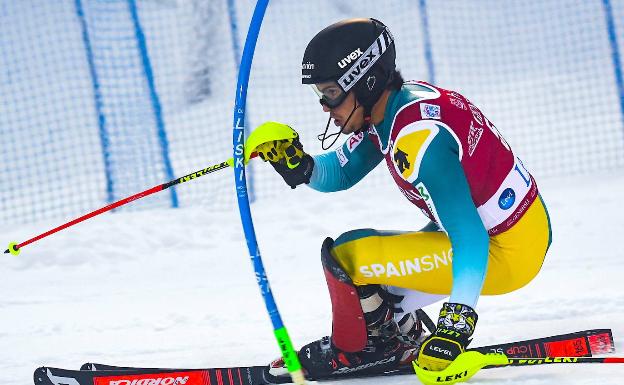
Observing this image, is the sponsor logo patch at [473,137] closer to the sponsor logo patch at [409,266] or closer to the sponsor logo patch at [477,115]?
the sponsor logo patch at [477,115]

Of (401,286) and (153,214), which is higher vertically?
(153,214)

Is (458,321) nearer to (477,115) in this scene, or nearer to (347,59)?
(477,115)

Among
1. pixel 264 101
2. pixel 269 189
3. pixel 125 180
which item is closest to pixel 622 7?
pixel 264 101

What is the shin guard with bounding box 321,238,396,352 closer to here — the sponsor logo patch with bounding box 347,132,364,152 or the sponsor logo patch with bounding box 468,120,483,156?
the sponsor logo patch with bounding box 347,132,364,152

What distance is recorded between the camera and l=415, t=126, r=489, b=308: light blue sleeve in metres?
2.76

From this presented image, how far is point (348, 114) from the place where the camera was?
3094 mm

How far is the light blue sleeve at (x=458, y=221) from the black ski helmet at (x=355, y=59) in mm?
389

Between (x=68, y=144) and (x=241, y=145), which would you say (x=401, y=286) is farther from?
(x=68, y=144)

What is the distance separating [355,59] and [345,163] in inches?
27.5

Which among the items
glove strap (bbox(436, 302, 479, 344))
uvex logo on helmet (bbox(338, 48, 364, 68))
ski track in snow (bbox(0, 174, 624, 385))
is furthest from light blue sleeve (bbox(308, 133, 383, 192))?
glove strap (bbox(436, 302, 479, 344))

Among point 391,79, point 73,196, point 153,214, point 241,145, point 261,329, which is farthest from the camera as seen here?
point 73,196

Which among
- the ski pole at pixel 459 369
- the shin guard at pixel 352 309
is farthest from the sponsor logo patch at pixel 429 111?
the ski pole at pixel 459 369

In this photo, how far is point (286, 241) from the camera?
21.7 ft

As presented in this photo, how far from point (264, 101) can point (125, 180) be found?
467cm
